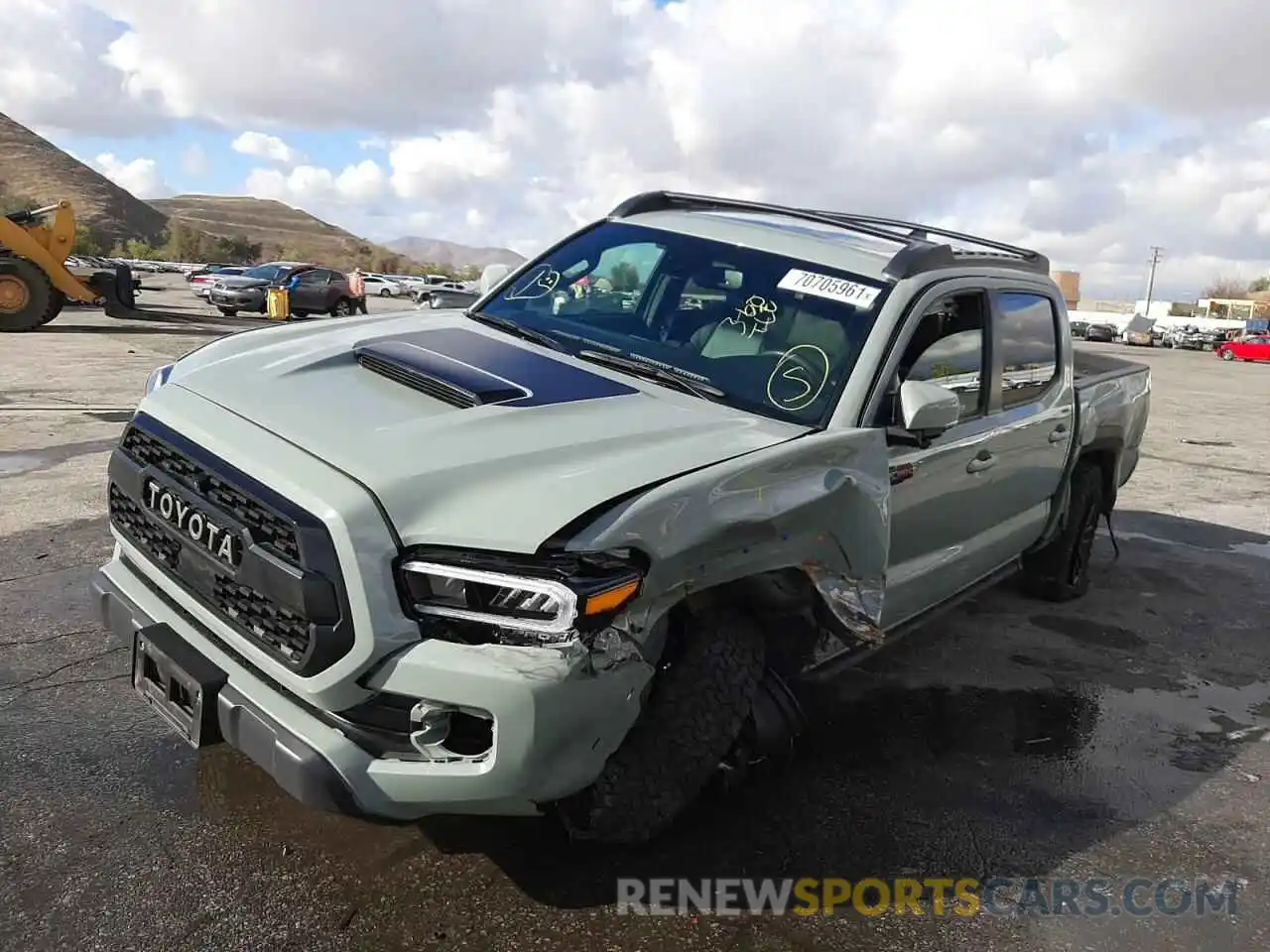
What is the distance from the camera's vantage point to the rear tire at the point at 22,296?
1683 cm

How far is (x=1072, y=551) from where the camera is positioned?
576cm

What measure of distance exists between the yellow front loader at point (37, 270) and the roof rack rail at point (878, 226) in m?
16.0

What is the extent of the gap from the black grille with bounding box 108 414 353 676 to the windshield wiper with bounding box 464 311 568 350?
1375 millimetres

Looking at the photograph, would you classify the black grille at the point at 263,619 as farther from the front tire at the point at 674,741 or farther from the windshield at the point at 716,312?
the windshield at the point at 716,312

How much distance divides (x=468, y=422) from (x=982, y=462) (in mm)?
2257

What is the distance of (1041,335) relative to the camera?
4.77m

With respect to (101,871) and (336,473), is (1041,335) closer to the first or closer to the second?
(336,473)

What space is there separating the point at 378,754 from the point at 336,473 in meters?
0.68

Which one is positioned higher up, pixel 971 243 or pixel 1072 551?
pixel 971 243

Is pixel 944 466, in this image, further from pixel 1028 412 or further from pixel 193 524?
pixel 193 524

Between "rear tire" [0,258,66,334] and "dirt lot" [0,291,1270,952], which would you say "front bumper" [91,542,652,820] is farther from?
"rear tire" [0,258,66,334]

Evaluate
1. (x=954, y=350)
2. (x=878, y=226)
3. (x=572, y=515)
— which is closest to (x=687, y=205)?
(x=878, y=226)

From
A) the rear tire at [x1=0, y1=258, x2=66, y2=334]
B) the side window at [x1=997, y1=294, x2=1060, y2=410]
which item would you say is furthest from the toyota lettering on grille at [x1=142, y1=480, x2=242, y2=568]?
the rear tire at [x1=0, y1=258, x2=66, y2=334]

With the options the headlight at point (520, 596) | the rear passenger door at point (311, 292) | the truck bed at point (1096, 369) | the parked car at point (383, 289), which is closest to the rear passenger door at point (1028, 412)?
the truck bed at point (1096, 369)
